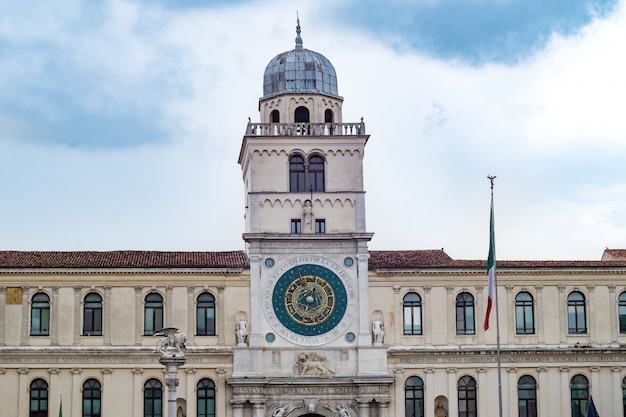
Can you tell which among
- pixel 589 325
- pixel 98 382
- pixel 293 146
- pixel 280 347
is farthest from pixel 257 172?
pixel 589 325

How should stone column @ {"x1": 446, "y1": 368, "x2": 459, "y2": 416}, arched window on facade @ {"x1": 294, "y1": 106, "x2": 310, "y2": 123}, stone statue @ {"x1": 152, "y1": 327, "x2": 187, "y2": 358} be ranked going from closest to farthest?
stone statue @ {"x1": 152, "y1": 327, "x2": 187, "y2": 358}
stone column @ {"x1": 446, "y1": 368, "x2": 459, "y2": 416}
arched window on facade @ {"x1": 294, "y1": 106, "x2": 310, "y2": 123}

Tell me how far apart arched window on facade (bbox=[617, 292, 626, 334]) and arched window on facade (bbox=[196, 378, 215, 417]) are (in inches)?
704

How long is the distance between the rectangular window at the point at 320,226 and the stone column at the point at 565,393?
38.8 ft

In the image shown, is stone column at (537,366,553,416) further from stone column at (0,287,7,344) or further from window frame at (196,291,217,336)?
stone column at (0,287,7,344)

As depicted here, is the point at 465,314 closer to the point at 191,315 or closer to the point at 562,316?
the point at 562,316

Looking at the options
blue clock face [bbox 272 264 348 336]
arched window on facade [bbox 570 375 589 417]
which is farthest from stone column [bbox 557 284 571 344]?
blue clock face [bbox 272 264 348 336]

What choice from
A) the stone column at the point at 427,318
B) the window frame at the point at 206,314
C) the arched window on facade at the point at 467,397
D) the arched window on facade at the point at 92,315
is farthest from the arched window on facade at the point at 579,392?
the arched window on facade at the point at 92,315

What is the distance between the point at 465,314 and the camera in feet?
190

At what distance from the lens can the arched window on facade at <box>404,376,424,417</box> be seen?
56656 mm

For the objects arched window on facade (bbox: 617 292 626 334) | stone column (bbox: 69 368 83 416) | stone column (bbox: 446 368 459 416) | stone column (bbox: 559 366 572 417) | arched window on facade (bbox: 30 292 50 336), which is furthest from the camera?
arched window on facade (bbox: 617 292 626 334)

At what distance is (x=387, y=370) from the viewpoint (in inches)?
2226

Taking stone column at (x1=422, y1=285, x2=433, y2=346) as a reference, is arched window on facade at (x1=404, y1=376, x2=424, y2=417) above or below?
below

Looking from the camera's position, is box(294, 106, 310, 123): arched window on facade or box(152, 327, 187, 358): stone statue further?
box(294, 106, 310, 123): arched window on facade

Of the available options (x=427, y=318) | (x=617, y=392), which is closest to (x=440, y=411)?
(x=427, y=318)
